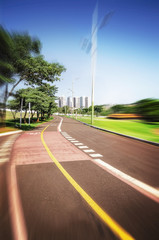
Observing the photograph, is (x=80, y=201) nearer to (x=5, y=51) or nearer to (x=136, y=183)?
(x=136, y=183)

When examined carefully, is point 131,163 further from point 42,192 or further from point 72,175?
point 42,192

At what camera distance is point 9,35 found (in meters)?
11.1

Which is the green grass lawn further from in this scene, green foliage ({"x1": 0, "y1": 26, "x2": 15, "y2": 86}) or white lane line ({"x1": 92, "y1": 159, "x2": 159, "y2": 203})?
green foliage ({"x1": 0, "y1": 26, "x2": 15, "y2": 86})

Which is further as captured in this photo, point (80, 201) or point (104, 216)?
point (80, 201)

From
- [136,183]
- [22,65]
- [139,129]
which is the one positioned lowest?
[139,129]

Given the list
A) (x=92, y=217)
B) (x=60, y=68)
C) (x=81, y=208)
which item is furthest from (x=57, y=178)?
(x=60, y=68)

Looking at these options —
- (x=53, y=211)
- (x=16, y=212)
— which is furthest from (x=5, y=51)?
(x=53, y=211)

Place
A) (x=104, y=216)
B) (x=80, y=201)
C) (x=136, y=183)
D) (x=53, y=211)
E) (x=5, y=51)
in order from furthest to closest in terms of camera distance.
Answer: (x=5, y=51)
(x=136, y=183)
(x=80, y=201)
(x=53, y=211)
(x=104, y=216)

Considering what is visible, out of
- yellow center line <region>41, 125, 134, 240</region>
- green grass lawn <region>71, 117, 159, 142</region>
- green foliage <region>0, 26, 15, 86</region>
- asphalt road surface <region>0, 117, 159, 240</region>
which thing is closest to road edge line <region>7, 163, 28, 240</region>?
asphalt road surface <region>0, 117, 159, 240</region>

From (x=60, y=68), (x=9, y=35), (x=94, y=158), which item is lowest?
(x=94, y=158)

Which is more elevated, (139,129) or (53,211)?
(53,211)

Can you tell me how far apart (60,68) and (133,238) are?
1748cm

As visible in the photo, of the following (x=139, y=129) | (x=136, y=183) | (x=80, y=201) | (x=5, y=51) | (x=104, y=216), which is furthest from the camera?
(x=139, y=129)

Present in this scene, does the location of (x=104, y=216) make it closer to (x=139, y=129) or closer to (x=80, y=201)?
(x=80, y=201)
